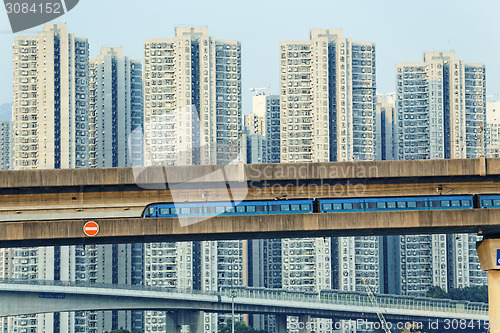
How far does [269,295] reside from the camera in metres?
131

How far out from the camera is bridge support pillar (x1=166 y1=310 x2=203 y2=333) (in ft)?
416

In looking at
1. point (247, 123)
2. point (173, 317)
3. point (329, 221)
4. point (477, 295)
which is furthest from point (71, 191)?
point (247, 123)

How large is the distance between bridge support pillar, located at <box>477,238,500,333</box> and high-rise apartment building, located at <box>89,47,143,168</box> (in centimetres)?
10879

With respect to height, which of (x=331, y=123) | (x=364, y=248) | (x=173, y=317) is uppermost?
(x=331, y=123)

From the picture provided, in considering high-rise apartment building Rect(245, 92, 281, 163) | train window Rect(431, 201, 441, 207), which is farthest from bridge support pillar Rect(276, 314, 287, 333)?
train window Rect(431, 201, 441, 207)

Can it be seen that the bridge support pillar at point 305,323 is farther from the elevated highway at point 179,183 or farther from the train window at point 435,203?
the elevated highway at point 179,183

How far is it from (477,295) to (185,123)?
54.6m

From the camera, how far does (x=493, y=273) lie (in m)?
47.4

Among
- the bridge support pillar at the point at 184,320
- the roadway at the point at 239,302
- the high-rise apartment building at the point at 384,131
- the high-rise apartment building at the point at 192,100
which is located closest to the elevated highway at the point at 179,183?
the roadway at the point at 239,302

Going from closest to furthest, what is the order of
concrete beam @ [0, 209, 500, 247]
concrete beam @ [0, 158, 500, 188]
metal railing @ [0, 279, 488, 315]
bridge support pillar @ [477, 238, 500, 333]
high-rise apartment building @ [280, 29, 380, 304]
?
1. concrete beam @ [0, 209, 500, 247]
2. concrete beam @ [0, 158, 500, 188]
3. bridge support pillar @ [477, 238, 500, 333]
4. metal railing @ [0, 279, 488, 315]
5. high-rise apartment building @ [280, 29, 380, 304]

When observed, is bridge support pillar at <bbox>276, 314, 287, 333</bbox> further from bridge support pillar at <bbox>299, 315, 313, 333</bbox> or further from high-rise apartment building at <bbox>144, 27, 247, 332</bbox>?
high-rise apartment building at <bbox>144, 27, 247, 332</bbox>

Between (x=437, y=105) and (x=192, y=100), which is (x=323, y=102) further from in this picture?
(x=437, y=105)

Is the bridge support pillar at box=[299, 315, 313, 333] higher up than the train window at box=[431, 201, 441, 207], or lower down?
lower down

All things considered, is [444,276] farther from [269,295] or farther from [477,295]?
[269,295]
